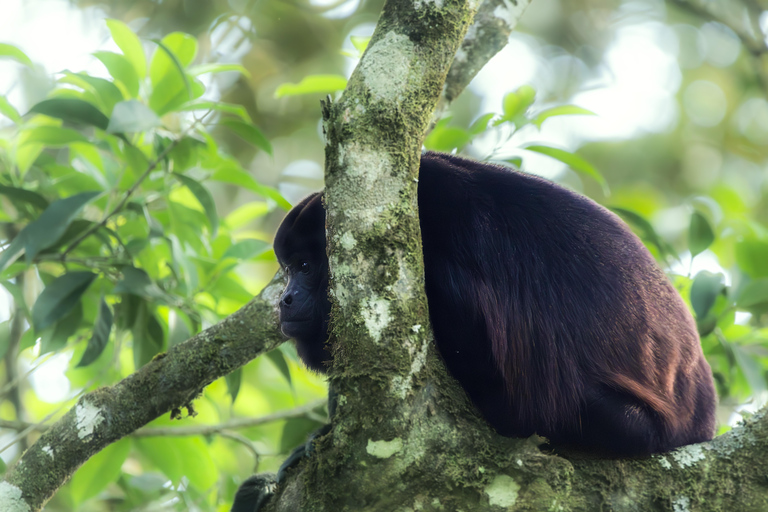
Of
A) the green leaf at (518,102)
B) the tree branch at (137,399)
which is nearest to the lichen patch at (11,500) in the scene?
the tree branch at (137,399)

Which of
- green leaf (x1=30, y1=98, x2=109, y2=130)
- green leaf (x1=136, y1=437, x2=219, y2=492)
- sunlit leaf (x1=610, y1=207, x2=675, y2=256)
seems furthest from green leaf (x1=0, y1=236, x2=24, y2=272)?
sunlit leaf (x1=610, y1=207, x2=675, y2=256)

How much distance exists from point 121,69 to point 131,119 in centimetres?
57

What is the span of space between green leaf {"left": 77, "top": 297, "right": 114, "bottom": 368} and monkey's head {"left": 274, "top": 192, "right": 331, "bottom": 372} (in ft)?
2.59

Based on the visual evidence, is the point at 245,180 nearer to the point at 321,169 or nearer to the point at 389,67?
the point at 389,67

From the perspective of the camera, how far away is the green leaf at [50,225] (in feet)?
8.02

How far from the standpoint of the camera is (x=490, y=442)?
185 centimetres

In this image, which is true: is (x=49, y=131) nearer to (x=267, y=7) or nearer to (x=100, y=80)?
(x=100, y=80)

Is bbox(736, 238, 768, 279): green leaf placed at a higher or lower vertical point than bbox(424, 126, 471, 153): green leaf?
lower

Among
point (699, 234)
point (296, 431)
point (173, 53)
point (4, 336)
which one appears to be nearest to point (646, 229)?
point (699, 234)

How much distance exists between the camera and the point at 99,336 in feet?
8.77

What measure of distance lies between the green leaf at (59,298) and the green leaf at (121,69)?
86 cm

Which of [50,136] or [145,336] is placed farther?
[145,336]

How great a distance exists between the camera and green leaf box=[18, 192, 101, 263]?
2.45m

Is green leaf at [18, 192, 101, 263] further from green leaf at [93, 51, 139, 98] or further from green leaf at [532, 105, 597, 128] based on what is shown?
green leaf at [532, 105, 597, 128]
